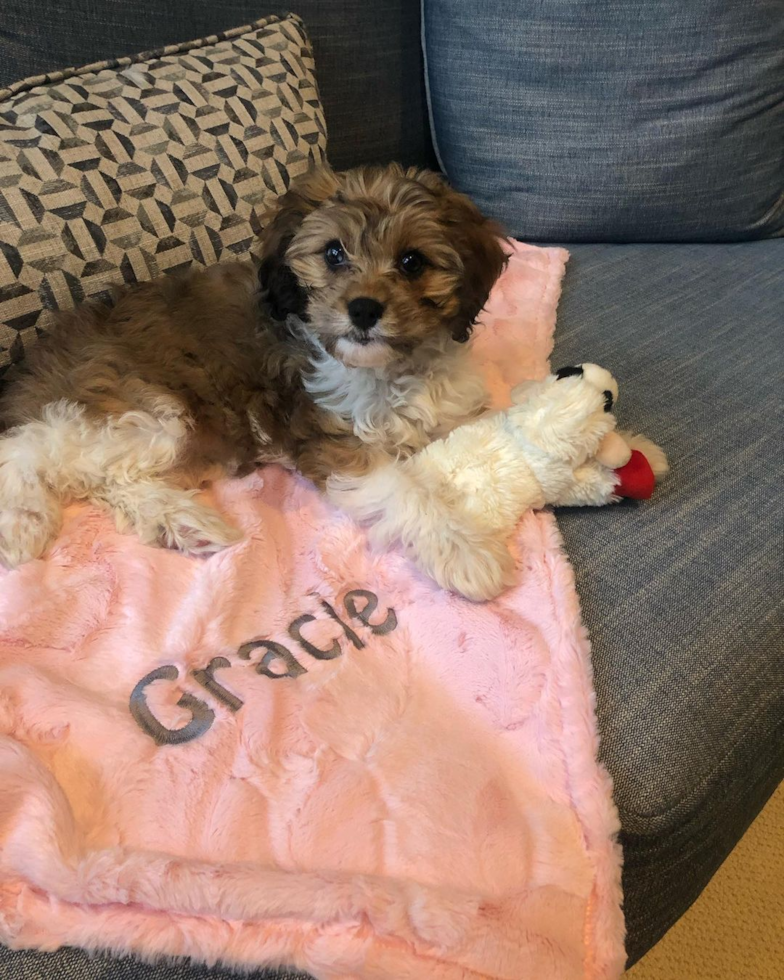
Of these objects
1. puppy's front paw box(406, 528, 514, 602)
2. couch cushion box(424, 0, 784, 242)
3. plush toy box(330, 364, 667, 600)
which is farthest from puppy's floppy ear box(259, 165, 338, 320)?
couch cushion box(424, 0, 784, 242)

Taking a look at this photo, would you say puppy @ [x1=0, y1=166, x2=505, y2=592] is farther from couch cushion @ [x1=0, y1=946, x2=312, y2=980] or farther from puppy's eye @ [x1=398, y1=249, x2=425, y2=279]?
couch cushion @ [x1=0, y1=946, x2=312, y2=980]

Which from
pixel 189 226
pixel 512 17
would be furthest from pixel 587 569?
pixel 512 17

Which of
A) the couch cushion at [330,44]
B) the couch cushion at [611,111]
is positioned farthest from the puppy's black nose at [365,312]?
the couch cushion at [611,111]

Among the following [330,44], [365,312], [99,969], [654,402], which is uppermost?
[330,44]

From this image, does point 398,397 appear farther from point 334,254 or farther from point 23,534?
point 23,534

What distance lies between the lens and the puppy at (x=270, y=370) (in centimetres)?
139

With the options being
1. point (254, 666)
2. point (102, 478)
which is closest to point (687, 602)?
point (254, 666)

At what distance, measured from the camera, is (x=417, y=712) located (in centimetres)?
112

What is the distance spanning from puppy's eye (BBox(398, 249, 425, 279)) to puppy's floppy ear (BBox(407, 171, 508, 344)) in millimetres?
75

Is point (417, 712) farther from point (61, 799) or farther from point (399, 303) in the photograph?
point (399, 303)

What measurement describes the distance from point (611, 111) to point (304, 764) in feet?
6.60

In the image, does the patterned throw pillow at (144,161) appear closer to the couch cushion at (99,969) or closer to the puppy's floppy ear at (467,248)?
the puppy's floppy ear at (467,248)

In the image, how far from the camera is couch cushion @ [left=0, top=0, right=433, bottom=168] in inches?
66.0

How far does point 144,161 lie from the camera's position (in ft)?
5.23
